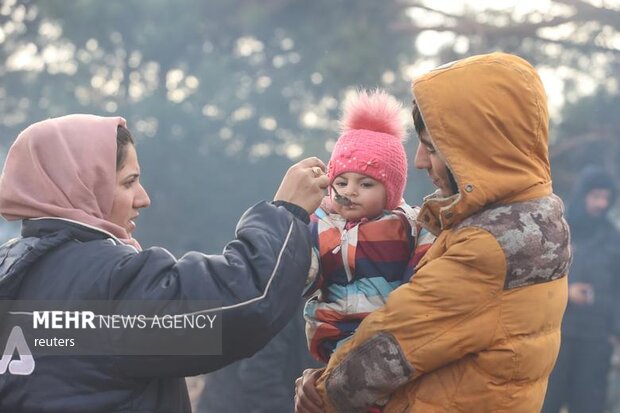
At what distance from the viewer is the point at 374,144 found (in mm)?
2674

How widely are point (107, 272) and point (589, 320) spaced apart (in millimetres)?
5136

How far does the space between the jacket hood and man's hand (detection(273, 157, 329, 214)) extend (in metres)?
0.29

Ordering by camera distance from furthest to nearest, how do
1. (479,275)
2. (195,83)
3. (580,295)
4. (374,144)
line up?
(195,83) < (580,295) < (374,144) < (479,275)

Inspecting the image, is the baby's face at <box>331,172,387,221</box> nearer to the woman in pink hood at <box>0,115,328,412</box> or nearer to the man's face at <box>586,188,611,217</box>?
the woman in pink hood at <box>0,115,328,412</box>

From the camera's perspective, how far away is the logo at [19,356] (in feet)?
7.05

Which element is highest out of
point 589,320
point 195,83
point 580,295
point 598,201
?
point 195,83

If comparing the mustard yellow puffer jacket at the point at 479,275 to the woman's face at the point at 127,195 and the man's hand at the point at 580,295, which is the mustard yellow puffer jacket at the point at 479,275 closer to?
the woman's face at the point at 127,195

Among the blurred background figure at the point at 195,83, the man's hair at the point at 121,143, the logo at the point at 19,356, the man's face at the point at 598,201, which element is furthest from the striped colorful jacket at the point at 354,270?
the blurred background figure at the point at 195,83

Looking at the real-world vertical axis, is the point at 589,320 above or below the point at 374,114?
below

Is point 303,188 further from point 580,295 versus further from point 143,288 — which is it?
point 580,295

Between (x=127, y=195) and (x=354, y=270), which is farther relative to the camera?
(x=354, y=270)

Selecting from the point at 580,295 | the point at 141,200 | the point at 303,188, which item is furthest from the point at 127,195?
the point at 580,295

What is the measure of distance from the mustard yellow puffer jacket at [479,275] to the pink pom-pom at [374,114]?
1.44 ft

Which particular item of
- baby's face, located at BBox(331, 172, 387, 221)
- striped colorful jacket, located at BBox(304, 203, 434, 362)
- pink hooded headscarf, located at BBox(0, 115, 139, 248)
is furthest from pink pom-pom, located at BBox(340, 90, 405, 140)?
pink hooded headscarf, located at BBox(0, 115, 139, 248)
